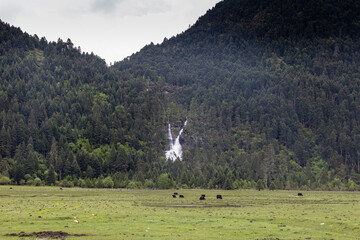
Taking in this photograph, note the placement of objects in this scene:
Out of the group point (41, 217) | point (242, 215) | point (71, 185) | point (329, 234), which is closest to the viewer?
point (329, 234)

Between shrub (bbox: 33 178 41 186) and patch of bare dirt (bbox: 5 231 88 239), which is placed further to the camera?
shrub (bbox: 33 178 41 186)

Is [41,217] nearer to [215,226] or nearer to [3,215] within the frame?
[3,215]

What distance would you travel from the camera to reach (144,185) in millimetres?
198750

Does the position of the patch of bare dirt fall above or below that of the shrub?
below

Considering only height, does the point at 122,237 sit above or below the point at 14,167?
below

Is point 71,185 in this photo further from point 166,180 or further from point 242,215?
point 242,215

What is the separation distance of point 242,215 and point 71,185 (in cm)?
13516

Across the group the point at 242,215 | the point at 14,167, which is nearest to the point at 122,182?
the point at 14,167

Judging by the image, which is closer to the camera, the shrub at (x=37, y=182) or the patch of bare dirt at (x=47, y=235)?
the patch of bare dirt at (x=47, y=235)

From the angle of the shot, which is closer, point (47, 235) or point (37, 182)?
point (47, 235)

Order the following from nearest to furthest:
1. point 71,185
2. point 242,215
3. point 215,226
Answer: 1. point 215,226
2. point 242,215
3. point 71,185

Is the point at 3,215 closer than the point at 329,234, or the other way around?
the point at 329,234

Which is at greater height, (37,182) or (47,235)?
(37,182)

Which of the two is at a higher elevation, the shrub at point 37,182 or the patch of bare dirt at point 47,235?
the shrub at point 37,182
